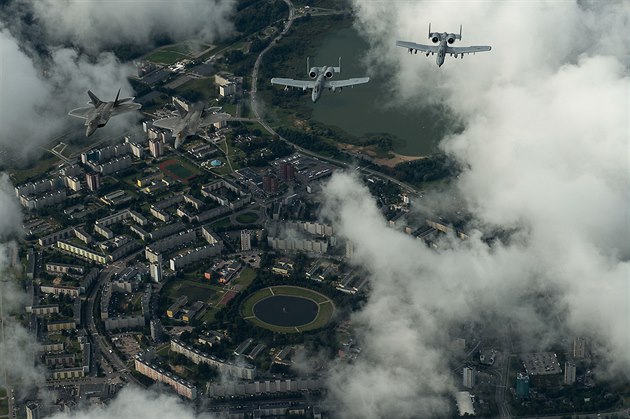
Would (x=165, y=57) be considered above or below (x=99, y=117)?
below

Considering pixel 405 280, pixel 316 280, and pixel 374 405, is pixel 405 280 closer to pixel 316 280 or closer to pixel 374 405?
pixel 316 280

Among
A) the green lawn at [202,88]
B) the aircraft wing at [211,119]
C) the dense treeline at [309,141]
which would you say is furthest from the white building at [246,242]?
the green lawn at [202,88]

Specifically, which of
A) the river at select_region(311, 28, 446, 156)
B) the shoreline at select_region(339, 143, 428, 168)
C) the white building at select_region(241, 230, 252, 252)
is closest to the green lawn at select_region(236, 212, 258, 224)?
the white building at select_region(241, 230, 252, 252)

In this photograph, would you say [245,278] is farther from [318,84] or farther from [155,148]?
[155,148]

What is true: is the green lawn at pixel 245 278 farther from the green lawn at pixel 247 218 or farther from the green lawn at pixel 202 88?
the green lawn at pixel 202 88

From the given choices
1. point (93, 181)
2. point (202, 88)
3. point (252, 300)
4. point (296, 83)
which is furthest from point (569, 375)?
point (202, 88)

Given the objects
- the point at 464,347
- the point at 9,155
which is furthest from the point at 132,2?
the point at 464,347

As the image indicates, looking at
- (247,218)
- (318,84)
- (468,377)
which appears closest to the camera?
(468,377)
